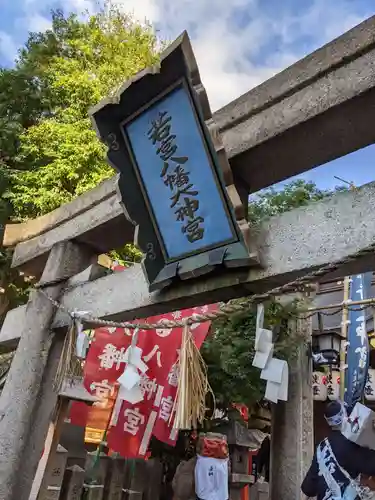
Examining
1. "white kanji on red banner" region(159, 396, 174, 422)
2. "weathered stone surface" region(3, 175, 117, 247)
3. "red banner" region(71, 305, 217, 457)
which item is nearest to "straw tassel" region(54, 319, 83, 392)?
"weathered stone surface" region(3, 175, 117, 247)

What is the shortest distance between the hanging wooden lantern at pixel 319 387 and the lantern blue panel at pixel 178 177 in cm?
583

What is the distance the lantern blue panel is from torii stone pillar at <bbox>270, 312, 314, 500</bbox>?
287cm

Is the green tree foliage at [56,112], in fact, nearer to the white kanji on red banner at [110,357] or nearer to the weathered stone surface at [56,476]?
the white kanji on red banner at [110,357]

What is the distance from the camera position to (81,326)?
388cm

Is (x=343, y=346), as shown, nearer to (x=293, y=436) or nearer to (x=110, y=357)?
(x=293, y=436)

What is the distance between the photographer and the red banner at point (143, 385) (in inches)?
216

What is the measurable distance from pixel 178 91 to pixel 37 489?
4260 millimetres

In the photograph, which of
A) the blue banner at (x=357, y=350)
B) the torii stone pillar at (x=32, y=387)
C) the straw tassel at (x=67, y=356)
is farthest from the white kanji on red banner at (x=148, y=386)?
the blue banner at (x=357, y=350)

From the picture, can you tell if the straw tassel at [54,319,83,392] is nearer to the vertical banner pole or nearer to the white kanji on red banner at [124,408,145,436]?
the white kanji on red banner at [124,408,145,436]

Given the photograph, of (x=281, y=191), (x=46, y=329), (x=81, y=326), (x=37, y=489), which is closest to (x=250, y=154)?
(x=81, y=326)

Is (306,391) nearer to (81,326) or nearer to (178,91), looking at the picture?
(81,326)

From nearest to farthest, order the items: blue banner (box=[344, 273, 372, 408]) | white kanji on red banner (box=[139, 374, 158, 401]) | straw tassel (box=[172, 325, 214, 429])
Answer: straw tassel (box=[172, 325, 214, 429]) < white kanji on red banner (box=[139, 374, 158, 401]) < blue banner (box=[344, 273, 372, 408])

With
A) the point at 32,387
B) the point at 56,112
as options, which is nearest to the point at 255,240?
the point at 32,387

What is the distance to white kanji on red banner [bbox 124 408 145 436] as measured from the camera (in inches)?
219
